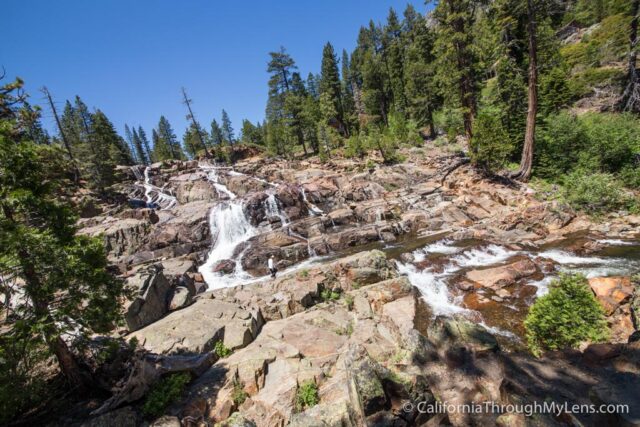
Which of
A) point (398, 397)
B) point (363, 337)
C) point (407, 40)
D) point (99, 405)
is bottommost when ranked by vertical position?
point (363, 337)

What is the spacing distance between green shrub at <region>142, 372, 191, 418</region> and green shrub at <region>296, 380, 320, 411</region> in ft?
9.17

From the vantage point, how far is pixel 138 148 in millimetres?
72688

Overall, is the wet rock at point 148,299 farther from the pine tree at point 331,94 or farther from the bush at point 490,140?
the pine tree at point 331,94

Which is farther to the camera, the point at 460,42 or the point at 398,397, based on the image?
the point at 460,42

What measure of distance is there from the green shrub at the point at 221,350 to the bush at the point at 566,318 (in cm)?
823

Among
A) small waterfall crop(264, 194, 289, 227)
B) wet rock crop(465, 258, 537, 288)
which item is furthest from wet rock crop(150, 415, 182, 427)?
small waterfall crop(264, 194, 289, 227)

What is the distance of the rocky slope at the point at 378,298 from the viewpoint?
14.5 feet

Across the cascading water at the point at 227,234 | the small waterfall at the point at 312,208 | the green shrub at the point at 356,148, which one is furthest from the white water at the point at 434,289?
the green shrub at the point at 356,148

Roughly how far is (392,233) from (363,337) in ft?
37.0

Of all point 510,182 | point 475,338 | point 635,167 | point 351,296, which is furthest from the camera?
point 510,182

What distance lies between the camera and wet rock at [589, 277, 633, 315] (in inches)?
268

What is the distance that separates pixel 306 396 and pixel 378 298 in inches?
199

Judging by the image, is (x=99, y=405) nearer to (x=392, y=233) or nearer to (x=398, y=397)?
(x=398, y=397)

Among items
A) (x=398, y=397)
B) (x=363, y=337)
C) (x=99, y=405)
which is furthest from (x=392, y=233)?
(x=99, y=405)
